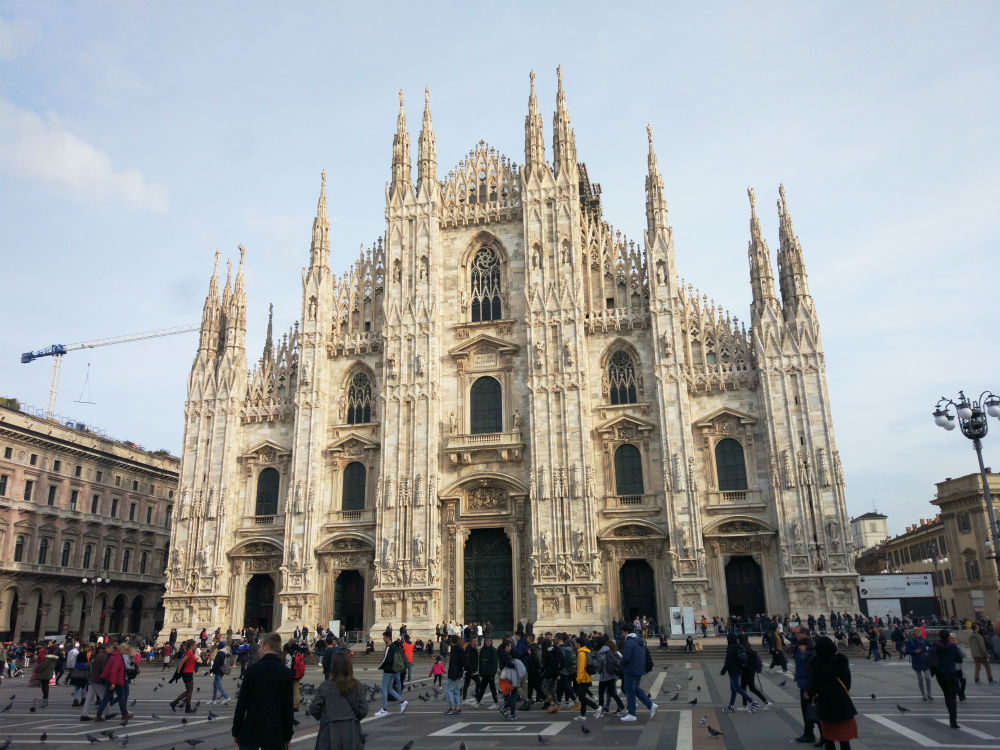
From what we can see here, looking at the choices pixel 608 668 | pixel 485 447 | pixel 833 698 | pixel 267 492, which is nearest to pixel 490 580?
pixel 485 447

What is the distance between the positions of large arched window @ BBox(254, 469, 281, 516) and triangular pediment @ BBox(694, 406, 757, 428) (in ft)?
66.0

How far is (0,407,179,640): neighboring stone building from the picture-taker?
45812 mm

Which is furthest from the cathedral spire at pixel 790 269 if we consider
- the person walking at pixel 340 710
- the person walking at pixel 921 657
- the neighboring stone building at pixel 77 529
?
the neighboring stone building at pixel 77 529

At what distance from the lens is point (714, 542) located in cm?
3409

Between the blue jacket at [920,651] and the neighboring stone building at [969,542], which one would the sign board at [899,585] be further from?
the blue jacket at [920,651]

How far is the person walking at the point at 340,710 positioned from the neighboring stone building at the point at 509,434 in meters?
26.9

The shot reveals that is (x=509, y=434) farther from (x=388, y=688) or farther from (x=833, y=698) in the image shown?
(x=833, y=698)

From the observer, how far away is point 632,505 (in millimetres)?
35156

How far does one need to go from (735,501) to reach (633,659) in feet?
72.9

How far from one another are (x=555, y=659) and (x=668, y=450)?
795 inches

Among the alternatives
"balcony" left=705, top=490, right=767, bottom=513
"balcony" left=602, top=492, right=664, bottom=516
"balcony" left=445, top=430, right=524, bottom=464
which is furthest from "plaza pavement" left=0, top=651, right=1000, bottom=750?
"balcony" left=445, top=430, right=524, bottom=464

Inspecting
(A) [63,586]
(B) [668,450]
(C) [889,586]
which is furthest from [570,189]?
(A) [63,586]

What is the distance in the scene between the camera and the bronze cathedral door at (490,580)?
117ft

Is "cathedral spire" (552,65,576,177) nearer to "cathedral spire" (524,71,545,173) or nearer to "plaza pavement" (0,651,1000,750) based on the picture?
"cathedral spire" (524,71,545,173)
